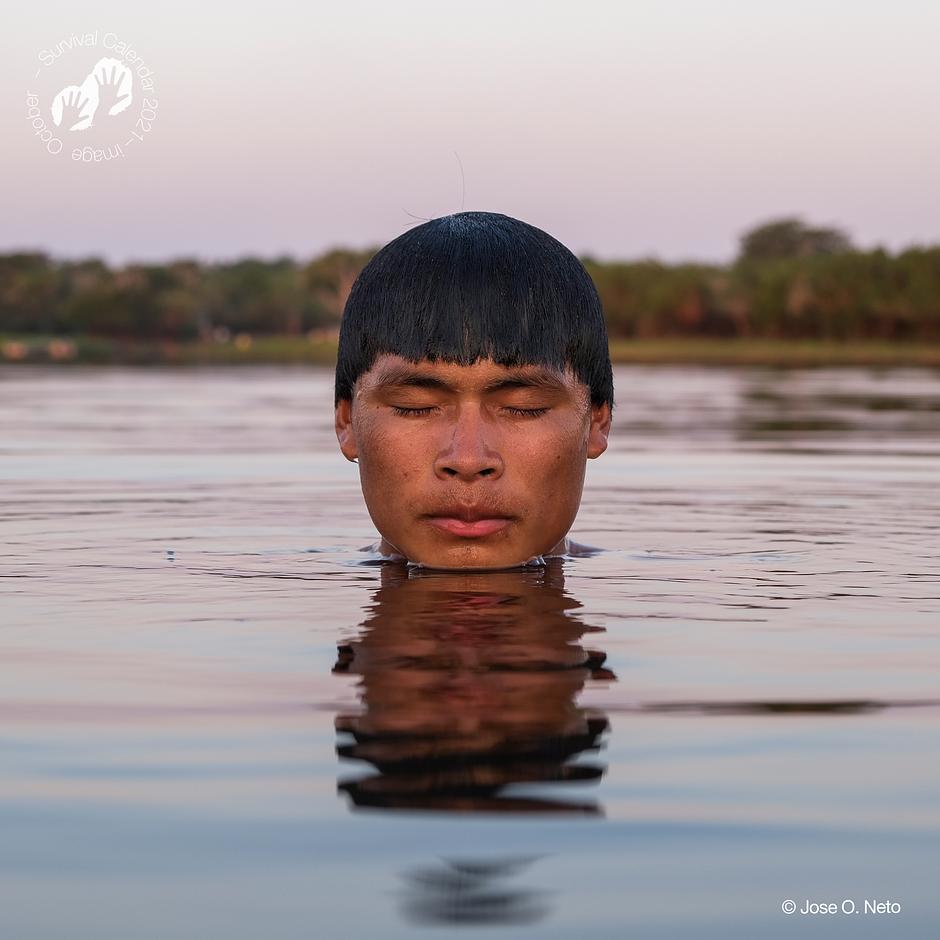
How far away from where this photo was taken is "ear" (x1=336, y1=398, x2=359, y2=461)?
646cm

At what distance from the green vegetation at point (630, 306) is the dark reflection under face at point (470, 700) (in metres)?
24.1

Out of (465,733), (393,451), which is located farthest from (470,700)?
(393,451)

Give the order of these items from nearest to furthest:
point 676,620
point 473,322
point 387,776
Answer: point 387,776
point 676,620
point 473,322

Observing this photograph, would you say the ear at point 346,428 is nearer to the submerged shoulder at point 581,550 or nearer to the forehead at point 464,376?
the forehead at point 464,376

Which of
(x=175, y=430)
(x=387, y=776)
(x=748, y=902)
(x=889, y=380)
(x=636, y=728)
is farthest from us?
(x=889, y=380)

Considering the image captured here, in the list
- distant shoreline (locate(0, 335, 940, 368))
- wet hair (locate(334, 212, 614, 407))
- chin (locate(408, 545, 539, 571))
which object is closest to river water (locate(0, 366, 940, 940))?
chin (locate(408, 545, 539, 571))

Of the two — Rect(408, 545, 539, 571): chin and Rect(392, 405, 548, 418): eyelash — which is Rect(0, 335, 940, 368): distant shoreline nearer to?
Rect(408, 545, 539, 571): chin

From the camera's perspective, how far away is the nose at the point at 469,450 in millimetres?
5594

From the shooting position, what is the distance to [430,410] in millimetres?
5762

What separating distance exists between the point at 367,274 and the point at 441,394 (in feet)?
2.49

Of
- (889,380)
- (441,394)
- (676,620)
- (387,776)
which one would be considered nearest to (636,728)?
(387,776)

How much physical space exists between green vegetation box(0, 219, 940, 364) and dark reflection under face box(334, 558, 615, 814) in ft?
79.2

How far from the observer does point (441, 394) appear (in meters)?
5.70

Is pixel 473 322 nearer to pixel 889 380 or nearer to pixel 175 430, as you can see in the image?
pixel 175 430
